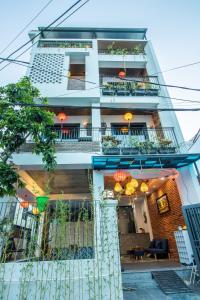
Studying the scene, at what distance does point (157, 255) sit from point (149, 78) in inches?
320

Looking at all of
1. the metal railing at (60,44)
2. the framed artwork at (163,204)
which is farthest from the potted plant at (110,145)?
the metal railing at (60,44)

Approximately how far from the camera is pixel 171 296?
3.91 m

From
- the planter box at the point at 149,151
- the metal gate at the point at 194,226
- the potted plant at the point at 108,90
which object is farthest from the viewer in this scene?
the potted plant at the point at 108,90

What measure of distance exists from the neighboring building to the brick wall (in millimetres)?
39

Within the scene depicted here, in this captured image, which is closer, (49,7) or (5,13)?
(49,7)

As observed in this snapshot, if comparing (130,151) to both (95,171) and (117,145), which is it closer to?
(117,145)

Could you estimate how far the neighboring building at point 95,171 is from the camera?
3092 millimetres

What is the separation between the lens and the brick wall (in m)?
6.86

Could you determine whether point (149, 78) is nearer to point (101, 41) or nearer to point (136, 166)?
point (101, 41)

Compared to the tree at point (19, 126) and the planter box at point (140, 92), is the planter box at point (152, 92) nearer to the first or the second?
the planter box at point (140, 92)

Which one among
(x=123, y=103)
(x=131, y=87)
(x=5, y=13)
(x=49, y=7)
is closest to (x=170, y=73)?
(x=131, y=87)

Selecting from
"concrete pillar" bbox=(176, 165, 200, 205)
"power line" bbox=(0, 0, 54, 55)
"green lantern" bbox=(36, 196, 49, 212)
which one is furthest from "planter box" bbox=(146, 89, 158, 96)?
"green lantern" bbox=(36, 196, 49, 212)

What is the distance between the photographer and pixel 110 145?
6641 mm

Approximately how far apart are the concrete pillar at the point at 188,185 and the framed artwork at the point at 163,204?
1.59 metres
